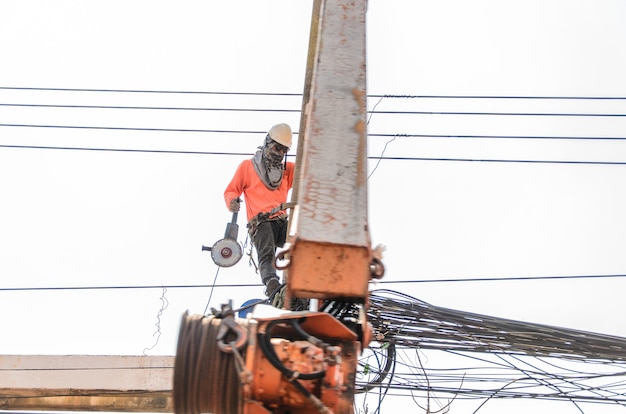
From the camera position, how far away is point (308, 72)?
6652 mm

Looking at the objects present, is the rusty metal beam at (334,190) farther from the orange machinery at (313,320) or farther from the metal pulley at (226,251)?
the metal pulley at (226,251)

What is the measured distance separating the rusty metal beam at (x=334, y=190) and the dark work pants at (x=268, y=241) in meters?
3.50

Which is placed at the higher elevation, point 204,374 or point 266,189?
point 266,189

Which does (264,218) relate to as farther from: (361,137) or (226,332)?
(226,332)

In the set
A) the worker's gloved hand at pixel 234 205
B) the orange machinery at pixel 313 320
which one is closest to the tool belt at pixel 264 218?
the worker's gloved hand at pixel 234 205

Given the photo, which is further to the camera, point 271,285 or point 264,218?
point 264,218

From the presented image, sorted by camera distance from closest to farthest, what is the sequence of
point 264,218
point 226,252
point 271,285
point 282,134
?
point 271,285 → point 226,252 → point 264,218 → point 282,134

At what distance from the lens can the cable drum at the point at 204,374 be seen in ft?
9.75

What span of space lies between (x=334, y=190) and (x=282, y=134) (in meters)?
4.35

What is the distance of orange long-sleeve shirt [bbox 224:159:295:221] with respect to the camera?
776 centimetres

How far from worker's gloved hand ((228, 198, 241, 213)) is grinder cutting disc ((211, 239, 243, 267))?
0.31 meters

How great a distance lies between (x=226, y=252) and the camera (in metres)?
7.43

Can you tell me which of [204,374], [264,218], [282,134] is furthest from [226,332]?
[282,134]

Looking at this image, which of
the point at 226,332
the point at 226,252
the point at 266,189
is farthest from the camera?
the point at 266,189
